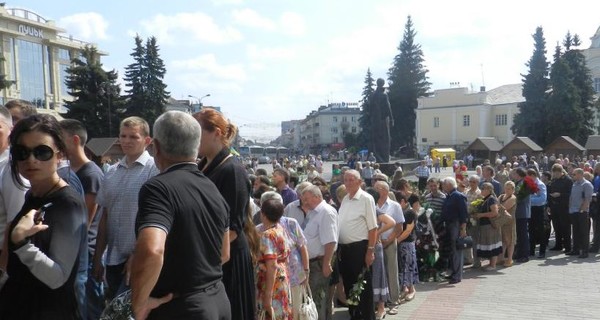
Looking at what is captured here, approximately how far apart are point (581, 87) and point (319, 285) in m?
54.5

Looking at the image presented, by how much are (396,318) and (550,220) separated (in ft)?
21.9

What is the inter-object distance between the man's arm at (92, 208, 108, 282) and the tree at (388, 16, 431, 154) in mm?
64861

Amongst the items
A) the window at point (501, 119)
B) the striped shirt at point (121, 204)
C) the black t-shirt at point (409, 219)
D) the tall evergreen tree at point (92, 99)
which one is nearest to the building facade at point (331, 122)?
the window at point (501, 119)

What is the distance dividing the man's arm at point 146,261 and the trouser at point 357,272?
14.1ft

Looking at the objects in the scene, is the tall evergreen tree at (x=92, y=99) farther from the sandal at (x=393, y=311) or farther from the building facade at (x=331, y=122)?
the building facade at (x=331, y=122)

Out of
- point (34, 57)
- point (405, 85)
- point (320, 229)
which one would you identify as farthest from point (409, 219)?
point (34, 57)

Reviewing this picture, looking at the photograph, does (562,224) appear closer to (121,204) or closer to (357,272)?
(357,272)

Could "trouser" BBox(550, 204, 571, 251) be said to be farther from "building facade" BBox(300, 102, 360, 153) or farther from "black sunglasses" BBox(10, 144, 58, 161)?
"building facade" BBox(300, 102, 360, 153)

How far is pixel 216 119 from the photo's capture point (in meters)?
3.50

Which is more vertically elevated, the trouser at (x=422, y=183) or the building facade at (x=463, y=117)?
the building facade at (x=463, y=117)

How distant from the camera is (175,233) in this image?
230 centimetres

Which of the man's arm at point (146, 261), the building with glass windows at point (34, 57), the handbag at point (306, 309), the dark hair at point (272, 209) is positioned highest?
the building with glass windows at point (34, 57)

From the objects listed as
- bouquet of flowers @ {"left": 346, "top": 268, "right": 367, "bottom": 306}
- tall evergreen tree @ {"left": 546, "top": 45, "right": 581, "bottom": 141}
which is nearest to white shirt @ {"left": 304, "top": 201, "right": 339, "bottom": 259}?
bouquet of flowers @ {"left": 346, "top": 268, "right": 367, "bottom": 306}

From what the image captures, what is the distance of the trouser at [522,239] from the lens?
10.5 m
